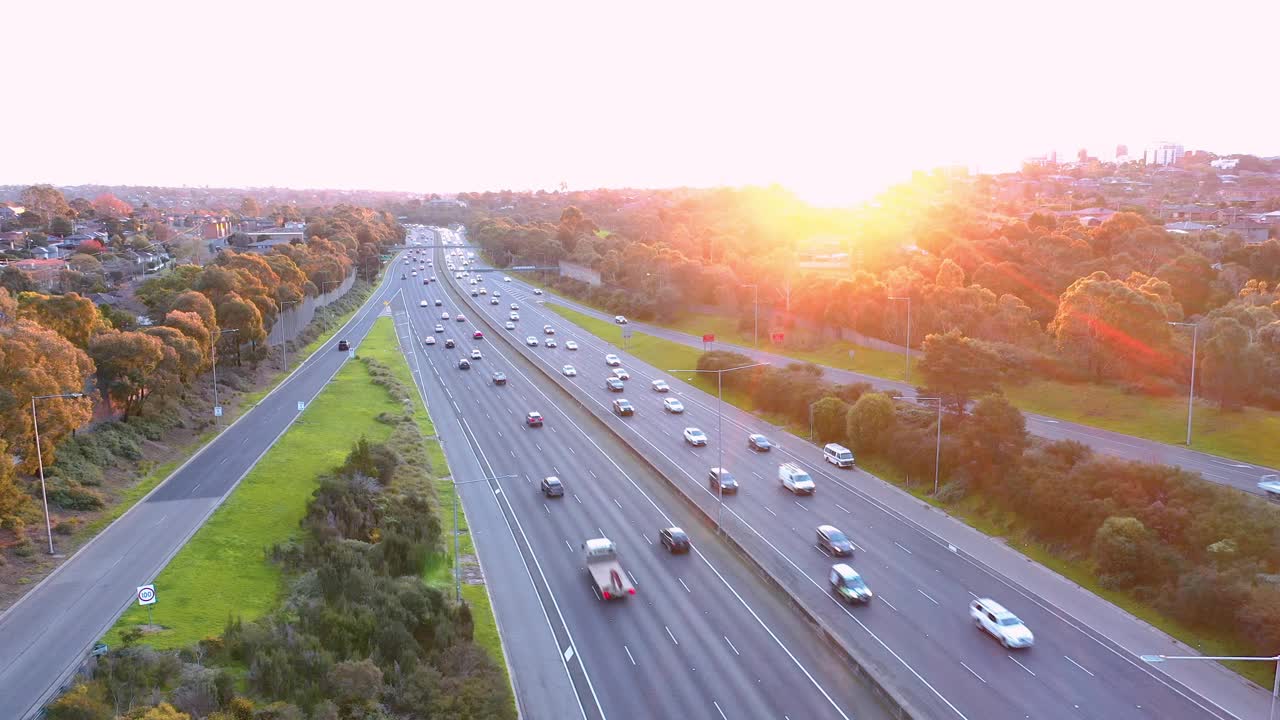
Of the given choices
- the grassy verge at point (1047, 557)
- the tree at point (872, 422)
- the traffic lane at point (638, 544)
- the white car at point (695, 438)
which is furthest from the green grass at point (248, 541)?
the grassy verge at point (1047, 557)

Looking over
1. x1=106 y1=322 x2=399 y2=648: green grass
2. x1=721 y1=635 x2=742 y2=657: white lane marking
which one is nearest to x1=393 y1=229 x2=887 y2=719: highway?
x1=721 y1=635 x2=742 y2=657: white lane marking

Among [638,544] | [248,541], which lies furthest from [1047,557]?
[248,541]

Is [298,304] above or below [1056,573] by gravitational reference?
above

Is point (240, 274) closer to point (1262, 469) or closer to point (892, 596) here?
point (892, 596)

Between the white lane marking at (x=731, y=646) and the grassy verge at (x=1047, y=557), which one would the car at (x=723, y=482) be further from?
the white lane marking at (x=731, y=646)

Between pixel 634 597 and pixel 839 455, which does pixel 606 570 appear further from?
pixel 839 455

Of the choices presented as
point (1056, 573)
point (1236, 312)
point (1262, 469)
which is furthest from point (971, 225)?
point (1056, 573)
